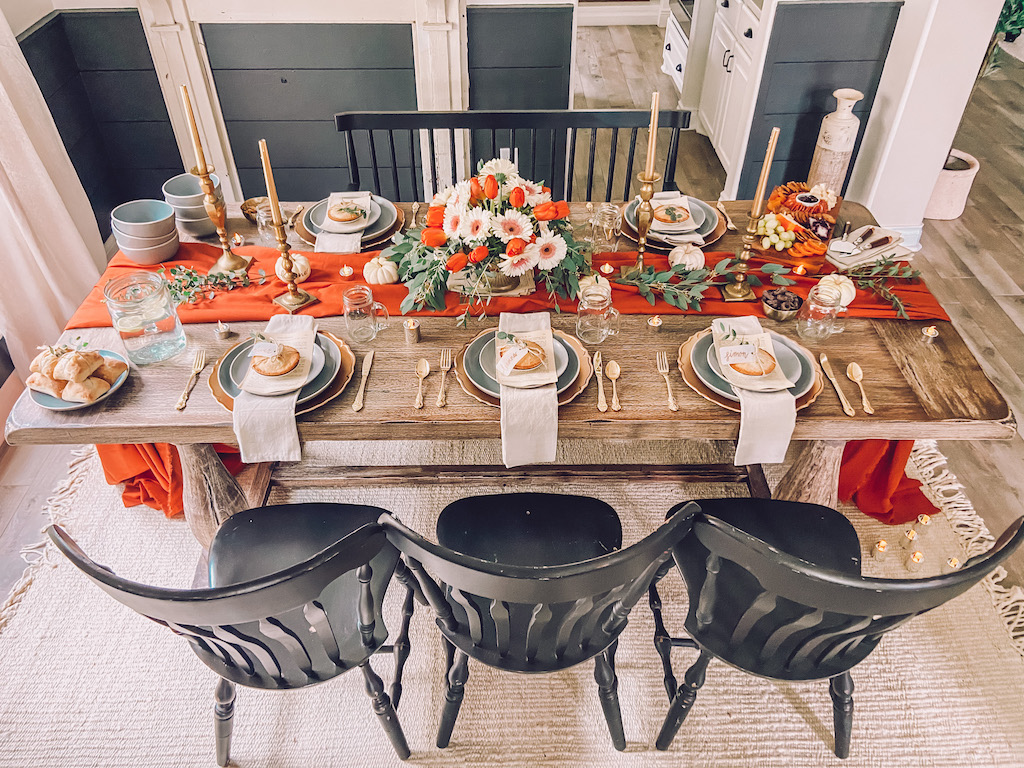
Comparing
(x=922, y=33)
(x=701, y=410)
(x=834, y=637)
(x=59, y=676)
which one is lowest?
(x=59, y=676)

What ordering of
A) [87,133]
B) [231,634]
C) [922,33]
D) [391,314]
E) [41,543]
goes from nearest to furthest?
[231,634], [391,314], [41,543], [922,33], [87,133]

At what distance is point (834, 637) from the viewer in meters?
1.21

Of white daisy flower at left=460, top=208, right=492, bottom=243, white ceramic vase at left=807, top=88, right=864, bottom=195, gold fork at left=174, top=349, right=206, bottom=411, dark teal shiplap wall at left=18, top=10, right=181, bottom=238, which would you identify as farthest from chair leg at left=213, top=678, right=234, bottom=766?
white ceramic vase at left=807, top=88, right=864, bottom=195

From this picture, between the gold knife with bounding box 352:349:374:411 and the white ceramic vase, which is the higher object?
the gold knife with bounding box 352:349:374:411

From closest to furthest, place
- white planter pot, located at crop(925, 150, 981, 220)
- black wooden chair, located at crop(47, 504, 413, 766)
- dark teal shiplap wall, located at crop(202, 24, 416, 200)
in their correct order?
1. black wooden chair, located at crop(47, 504, 413, 766)
2. dark teal shiplap wall, located at crop(202, 24, 416, 200)
3. white planter pot, located at crop(925, 150, 981, 220)

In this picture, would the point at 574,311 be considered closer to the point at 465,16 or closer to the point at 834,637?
the point at 834,637

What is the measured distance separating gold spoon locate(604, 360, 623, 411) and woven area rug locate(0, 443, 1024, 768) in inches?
27.8

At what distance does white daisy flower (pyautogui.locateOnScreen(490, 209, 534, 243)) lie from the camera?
146cm

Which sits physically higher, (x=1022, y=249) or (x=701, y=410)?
(x=701, y=410)

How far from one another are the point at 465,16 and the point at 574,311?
1.70m

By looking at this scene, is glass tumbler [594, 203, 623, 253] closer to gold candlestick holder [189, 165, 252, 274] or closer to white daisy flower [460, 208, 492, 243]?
white daisy flower [460, 208, 492, 243]

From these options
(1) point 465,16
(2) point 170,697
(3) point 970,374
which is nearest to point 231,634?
(2) point 170,697

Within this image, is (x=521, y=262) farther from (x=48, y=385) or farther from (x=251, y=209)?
(x=48, y=385)

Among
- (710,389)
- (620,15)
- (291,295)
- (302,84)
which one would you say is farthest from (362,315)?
(620,15)
